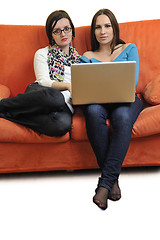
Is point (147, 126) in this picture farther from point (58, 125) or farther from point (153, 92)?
point (58, 125)

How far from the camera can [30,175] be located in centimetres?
189

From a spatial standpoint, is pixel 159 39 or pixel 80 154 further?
pixel 159 39

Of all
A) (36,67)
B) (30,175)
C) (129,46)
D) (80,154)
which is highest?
(129,46)

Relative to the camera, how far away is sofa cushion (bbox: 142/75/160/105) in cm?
194

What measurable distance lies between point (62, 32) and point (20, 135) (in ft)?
2.58

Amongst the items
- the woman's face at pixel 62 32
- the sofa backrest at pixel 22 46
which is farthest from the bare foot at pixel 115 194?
the woman's face at pixel 62 32

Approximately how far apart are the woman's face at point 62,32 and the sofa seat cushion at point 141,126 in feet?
2.03

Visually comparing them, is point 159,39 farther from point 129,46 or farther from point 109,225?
point 109,225

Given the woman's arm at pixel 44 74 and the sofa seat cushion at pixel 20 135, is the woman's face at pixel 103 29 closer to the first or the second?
the woman's arm at pixel 44 74

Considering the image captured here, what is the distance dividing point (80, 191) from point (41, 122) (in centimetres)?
45

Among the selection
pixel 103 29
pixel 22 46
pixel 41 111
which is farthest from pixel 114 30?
pixel 41 111

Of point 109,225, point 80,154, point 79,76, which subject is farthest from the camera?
point 80,154

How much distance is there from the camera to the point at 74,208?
1.51m

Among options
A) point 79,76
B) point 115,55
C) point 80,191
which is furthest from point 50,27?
point 80,191
